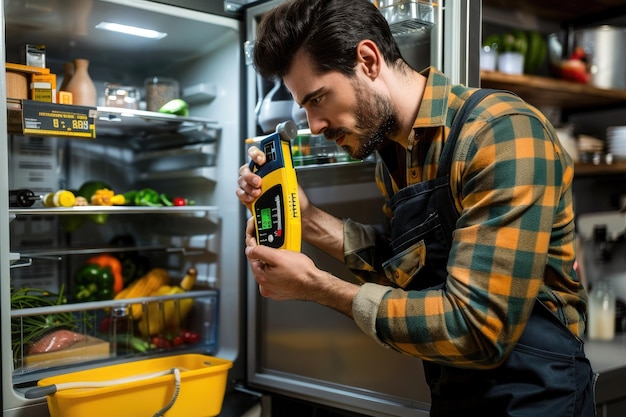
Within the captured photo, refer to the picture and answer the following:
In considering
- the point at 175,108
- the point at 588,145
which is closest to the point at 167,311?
the point at 175,108

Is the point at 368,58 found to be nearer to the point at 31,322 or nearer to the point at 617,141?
the point at 31,322

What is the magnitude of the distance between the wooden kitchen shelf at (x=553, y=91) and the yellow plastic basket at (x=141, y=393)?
1.13 metres

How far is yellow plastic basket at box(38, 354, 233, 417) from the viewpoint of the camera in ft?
4.34

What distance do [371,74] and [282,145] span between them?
9.0 inches

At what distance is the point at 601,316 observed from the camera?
212 cm

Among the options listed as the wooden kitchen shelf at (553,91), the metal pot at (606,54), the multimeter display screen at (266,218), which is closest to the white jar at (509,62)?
the wooden kitchen shelf at (553,91)

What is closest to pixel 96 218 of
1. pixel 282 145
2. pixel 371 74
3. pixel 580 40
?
pixel 282 145

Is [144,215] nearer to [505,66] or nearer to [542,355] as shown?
[505,66]

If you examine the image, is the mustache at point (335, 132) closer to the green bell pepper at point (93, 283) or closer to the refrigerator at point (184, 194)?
the refrigerator at point (184, 194)

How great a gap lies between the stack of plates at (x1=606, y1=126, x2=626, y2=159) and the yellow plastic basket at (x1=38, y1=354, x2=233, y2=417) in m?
1.54

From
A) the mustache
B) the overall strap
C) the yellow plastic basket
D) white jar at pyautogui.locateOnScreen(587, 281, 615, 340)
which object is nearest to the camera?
the overall strap

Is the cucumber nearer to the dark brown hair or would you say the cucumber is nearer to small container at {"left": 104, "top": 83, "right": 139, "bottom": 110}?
the dark brown hair

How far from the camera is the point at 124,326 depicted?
1688 millimetres

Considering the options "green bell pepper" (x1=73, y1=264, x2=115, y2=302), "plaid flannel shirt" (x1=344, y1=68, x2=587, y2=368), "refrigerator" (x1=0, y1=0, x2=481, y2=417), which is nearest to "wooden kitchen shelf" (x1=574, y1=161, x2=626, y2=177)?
"refrigerator" (x1=0, y1=0, x2=481, y2=417)
